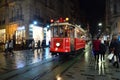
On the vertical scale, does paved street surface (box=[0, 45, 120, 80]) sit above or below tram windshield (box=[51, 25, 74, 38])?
below

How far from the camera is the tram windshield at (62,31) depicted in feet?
60.9

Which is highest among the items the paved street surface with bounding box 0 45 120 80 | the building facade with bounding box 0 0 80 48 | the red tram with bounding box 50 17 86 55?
the building facade with bounding box 0 0 80 48

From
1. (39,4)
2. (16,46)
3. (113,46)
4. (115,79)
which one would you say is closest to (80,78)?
(115,79)

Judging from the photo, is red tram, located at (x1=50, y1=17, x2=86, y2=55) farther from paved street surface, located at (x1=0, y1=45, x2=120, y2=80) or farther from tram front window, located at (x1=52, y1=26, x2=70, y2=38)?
paved street surface, located at (x1=0, y1=45, x2=120, y2=80)

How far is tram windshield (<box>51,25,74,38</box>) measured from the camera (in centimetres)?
1856

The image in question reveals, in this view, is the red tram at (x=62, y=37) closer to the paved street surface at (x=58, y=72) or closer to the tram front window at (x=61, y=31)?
the tram front window at (x=61, y=31)

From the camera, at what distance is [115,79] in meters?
10.3

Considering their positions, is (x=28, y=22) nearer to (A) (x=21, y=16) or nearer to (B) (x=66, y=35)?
(A) (x=21, y=16)

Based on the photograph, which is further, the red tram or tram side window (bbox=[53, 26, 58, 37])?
tram side window (bbox=[53, 26, 58, 37])

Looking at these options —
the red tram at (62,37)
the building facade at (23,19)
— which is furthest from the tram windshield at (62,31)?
the building facade at (23,19)

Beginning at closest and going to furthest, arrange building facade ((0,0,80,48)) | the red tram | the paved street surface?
the paved street surface → the red tram → building facade ((0,0,80,48))

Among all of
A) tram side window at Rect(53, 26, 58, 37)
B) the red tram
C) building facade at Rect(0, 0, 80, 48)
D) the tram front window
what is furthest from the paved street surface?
building facade at Rect(0, 0, 80, 48)

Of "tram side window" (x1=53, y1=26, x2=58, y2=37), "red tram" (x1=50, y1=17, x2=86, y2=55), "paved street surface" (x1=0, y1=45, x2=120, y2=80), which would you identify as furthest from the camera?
"tram side window" (x1=53, y1=26, x2=58, y2=37)

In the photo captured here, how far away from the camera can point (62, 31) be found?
1867cm
